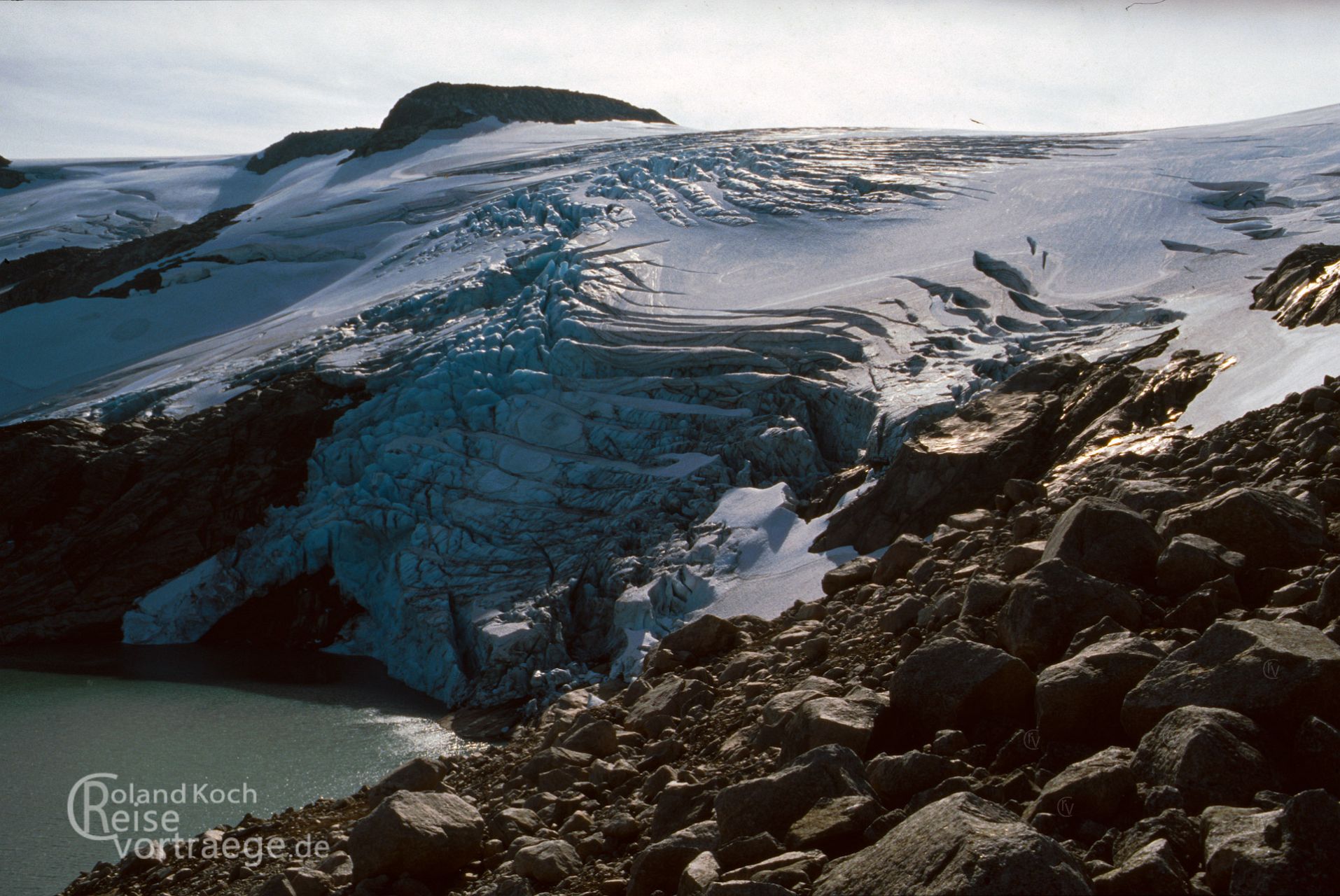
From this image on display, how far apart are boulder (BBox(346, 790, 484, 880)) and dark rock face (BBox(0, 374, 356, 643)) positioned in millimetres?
9101

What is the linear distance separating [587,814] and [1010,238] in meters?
10.8

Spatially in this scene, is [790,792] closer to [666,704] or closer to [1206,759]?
[1206,759]

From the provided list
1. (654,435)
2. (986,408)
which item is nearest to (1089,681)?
(986,408)

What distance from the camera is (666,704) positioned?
16.8ft

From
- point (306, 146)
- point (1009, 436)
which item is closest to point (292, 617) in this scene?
point (1009, 436)

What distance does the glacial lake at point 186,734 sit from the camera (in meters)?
7.00

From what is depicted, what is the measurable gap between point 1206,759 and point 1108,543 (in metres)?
1.55

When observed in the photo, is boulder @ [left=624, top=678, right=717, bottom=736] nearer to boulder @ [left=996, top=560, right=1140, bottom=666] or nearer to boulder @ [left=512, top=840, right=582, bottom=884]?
boulder @ [left=512, top=840, right=582, bottom=884]

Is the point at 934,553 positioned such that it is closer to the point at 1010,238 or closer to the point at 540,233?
the point at 1010,238

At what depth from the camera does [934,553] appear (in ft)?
18.7

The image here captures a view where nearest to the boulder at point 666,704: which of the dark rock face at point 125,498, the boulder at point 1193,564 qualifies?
the boulder at point 1193,564

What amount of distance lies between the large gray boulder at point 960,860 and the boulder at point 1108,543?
5.11 ft

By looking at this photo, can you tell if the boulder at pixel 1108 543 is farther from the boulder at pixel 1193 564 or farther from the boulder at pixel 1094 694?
the boulder at pixel 1094 694

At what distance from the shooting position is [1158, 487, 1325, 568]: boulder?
3686 mm
